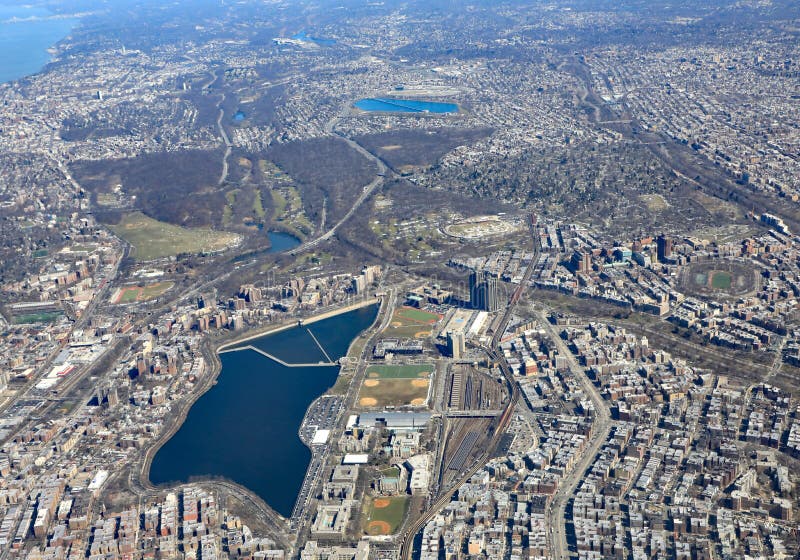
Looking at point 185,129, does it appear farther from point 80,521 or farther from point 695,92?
point 80,521

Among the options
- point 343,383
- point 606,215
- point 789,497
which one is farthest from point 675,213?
point 789,497

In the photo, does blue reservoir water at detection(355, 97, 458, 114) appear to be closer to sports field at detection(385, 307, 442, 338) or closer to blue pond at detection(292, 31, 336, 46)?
blue pond at detection(292, 31, 336, 46)

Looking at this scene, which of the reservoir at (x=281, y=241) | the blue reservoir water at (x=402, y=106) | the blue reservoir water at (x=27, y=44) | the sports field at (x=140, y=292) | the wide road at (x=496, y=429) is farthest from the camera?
the blue reservoir water at (x=27, y=44)

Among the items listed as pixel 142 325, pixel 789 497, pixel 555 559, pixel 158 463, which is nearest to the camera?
pixel 555 559

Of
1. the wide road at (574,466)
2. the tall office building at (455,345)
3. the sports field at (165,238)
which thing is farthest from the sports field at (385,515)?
the sports field at (165,238)

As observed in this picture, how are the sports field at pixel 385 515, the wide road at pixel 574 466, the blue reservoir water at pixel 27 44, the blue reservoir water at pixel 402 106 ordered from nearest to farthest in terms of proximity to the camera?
the wide road at pixel 574 466 → the sports field at pixel 385 515 → the blue reservoir water at pixel 402 106 → the blue reservoir water at pixel 27 44

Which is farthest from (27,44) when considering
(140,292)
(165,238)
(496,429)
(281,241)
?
(496,429)

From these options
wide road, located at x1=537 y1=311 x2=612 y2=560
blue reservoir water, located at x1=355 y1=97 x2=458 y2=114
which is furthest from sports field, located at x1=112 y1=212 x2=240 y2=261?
blue reservoir water, located at x1=355 y1=97 x2=458 y2=114

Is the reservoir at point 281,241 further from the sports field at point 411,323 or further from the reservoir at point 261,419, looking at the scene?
the sports field at point 411,323
